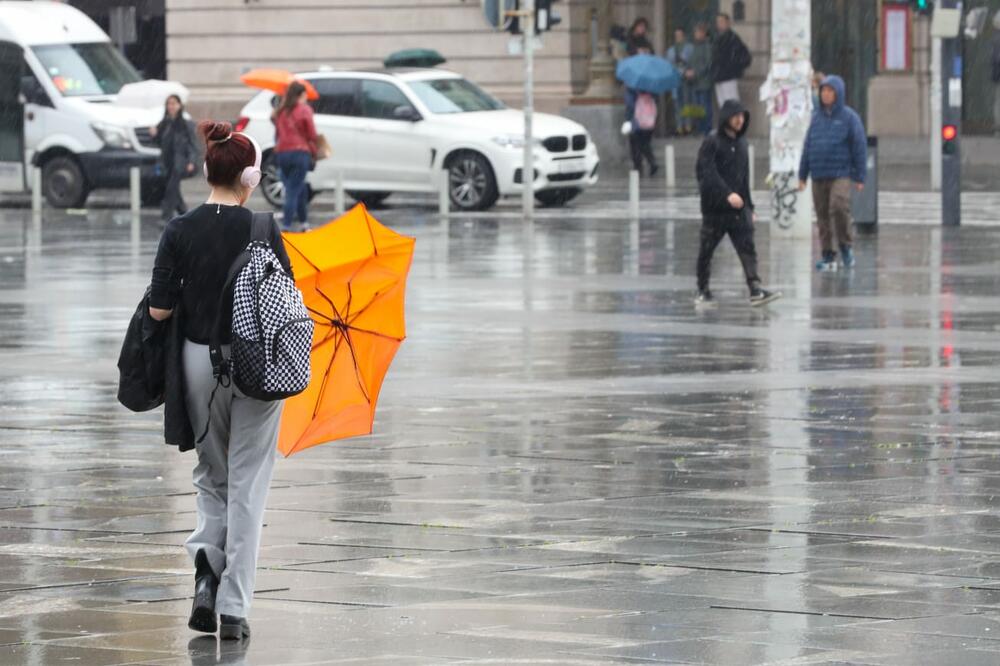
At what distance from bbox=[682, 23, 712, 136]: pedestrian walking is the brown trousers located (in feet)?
60.3

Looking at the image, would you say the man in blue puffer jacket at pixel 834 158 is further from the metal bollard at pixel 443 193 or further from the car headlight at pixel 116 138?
the car headlight at pixel 116 138

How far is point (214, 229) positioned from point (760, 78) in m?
35.0

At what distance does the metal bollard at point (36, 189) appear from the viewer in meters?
29.2

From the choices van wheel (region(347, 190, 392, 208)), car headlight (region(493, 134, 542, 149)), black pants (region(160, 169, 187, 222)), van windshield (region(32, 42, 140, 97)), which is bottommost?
van wheel (region(347, 190, 392, 208))

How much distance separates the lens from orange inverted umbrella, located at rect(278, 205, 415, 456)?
738cm

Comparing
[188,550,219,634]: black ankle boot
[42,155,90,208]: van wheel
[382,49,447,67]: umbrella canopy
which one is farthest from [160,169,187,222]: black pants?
[188,550,219,634]: black ankle boot

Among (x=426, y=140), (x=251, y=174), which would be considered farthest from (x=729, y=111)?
(x=426, y=140)

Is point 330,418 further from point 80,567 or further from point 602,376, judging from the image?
point 602,376

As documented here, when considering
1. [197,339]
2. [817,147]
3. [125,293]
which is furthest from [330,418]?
[817,147]

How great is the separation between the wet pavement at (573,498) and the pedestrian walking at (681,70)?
74.0ft

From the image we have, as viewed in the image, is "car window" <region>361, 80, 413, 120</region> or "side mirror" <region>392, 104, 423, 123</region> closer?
"side mirror" <region>392, 104, 423, 123</region>

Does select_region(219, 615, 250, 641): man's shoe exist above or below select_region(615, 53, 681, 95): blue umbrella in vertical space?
below

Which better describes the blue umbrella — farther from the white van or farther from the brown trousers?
the brown trousers

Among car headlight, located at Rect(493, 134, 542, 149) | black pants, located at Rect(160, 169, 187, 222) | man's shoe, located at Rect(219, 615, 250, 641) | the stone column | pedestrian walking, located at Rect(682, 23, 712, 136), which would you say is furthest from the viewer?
pedestrian walking, located at Rect(682, 23, 712, 136)
